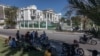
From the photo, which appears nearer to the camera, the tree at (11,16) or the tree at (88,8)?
the tree at (88,8)

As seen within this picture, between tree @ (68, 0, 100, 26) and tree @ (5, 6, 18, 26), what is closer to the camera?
tree @ (68, 0, 100, 26)

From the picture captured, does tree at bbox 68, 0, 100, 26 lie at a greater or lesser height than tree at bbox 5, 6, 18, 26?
lesser

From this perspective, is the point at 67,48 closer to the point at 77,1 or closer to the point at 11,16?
the point at 77,1

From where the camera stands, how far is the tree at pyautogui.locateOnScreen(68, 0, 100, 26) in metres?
6.25

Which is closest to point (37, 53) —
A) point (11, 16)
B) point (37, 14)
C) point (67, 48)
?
point (67, 48)

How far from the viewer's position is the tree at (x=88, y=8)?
625 centimetres

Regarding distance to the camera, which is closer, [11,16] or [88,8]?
[88,8]

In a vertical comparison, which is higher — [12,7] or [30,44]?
[12,7]

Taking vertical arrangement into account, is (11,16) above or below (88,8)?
above

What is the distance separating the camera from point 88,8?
6.40 metres

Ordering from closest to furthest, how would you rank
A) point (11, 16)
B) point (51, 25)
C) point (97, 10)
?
point (97, 10) → point (51, 25) → point (11, 16)

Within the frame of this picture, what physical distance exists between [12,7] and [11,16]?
4.21 meters

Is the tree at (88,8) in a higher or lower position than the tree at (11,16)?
lower

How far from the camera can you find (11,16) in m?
80.8
